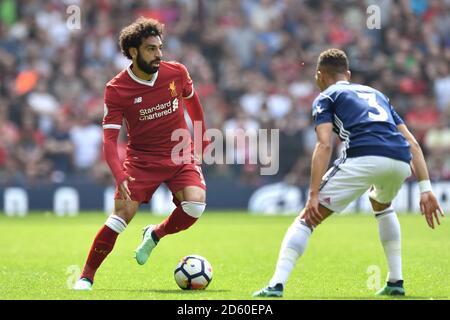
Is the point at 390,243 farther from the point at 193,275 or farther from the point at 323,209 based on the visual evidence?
the point at 193,275

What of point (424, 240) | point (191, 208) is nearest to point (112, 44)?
point (424, 240)

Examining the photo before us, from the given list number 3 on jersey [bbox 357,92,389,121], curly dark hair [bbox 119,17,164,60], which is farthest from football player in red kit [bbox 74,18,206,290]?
number 3 on jersey [bbox 357,92,389,121]

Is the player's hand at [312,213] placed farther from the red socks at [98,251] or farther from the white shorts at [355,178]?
the red socks at [98,251]

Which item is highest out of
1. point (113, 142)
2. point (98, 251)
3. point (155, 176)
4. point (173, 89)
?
point (173, 89)

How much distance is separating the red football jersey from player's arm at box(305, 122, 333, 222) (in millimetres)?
2072

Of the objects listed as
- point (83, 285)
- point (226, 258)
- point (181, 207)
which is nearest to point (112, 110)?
point (181, 207)

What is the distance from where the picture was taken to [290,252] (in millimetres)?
7793

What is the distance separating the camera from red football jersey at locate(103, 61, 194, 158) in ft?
29.9

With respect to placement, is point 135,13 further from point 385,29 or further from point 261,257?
point 261,257

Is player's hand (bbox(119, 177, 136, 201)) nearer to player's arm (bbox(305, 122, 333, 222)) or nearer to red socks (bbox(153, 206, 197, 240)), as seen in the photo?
red socks (bbox(153, 206, 197, 240))

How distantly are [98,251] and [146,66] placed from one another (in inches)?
69.0

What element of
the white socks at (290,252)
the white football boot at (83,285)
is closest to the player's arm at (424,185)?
the white socks at (290,252)
